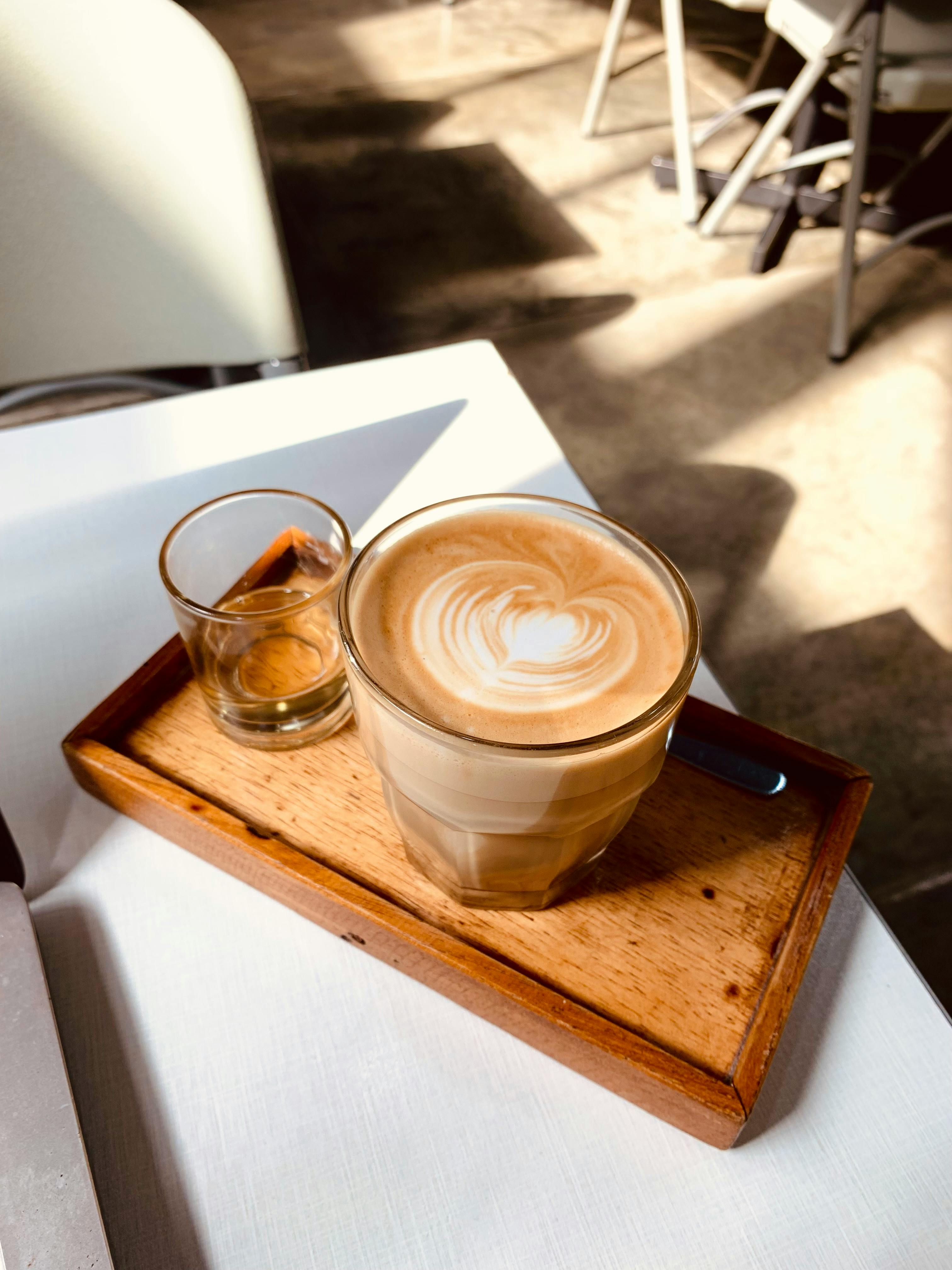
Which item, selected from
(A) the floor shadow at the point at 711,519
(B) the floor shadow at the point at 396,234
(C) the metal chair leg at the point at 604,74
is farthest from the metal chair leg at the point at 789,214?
(A) the floor shadow at the point at 711,519

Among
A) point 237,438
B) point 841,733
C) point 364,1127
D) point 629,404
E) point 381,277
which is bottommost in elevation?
point 841,733

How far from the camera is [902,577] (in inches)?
62.9

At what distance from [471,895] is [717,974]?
0.42 feet

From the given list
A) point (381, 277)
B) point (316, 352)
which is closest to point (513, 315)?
point (381, 277)

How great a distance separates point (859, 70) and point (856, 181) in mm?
193

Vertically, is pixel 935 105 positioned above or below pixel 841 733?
above

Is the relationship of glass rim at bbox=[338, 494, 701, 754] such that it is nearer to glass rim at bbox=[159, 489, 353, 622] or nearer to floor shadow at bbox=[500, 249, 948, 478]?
glass rim at bbox=[159, 489, 353, 622]

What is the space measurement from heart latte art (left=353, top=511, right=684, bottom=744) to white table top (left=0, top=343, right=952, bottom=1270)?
16cm

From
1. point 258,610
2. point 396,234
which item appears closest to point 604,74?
point 396,234

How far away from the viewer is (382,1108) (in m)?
0.42

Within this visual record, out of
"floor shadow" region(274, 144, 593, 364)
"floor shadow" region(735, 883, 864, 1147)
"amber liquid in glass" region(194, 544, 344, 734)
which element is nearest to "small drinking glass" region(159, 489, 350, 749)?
"amber liquid in glass" region(194, 544, 344, 734)

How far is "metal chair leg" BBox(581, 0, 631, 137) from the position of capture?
2.38m

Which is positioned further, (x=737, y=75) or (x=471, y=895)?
(x=737, y=75)

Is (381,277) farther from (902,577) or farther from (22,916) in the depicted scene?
(22,916)
